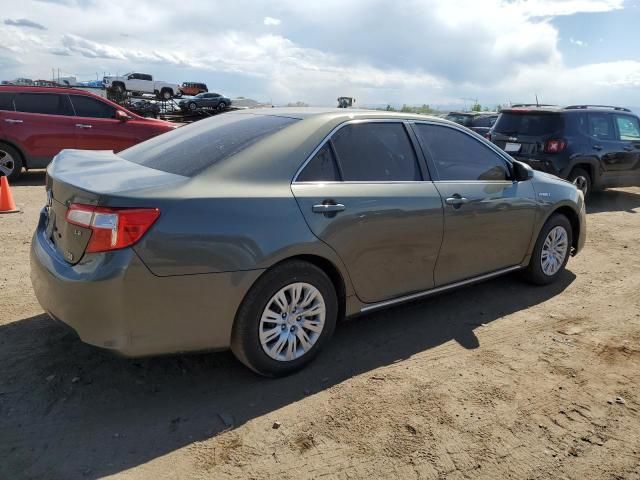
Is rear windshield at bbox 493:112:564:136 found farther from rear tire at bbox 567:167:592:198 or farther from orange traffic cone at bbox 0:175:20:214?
orange traffic cone at bbox 0:175:20:214

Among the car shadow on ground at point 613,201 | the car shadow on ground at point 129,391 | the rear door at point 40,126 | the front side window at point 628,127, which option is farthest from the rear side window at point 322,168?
the front side window at point 628,127

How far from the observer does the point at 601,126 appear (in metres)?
9.57

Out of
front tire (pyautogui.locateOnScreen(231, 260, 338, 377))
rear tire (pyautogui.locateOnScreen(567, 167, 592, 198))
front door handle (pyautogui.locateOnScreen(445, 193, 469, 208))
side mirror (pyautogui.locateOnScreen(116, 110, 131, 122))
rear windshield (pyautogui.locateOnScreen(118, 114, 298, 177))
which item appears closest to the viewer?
front tire (pyautogui.locateOnScreen(231, 260, 338, 377))

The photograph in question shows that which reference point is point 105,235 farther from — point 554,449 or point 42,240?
point 554,449

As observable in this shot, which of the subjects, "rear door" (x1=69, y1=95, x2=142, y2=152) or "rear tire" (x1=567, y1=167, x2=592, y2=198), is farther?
"rear door" (x1=69, y1=95, x2=142, y2=152)

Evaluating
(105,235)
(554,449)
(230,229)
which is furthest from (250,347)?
(554,449)

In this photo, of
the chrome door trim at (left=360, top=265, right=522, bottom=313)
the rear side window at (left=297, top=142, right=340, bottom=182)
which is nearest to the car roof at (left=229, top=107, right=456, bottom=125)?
the rear side window at (left=297, top=142, right=340, bottom=182)

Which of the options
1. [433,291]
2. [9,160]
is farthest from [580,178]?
[9,160]

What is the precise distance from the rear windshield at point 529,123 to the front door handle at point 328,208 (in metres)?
6.98

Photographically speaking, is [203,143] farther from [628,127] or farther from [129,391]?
[628,127]

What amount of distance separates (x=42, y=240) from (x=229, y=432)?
5.41ft

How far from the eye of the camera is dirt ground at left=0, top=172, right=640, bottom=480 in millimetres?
2594

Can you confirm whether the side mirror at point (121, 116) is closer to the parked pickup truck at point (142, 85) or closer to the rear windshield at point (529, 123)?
the rear windshield at point (529, 123)

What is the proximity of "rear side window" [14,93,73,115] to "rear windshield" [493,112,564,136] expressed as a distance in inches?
314
